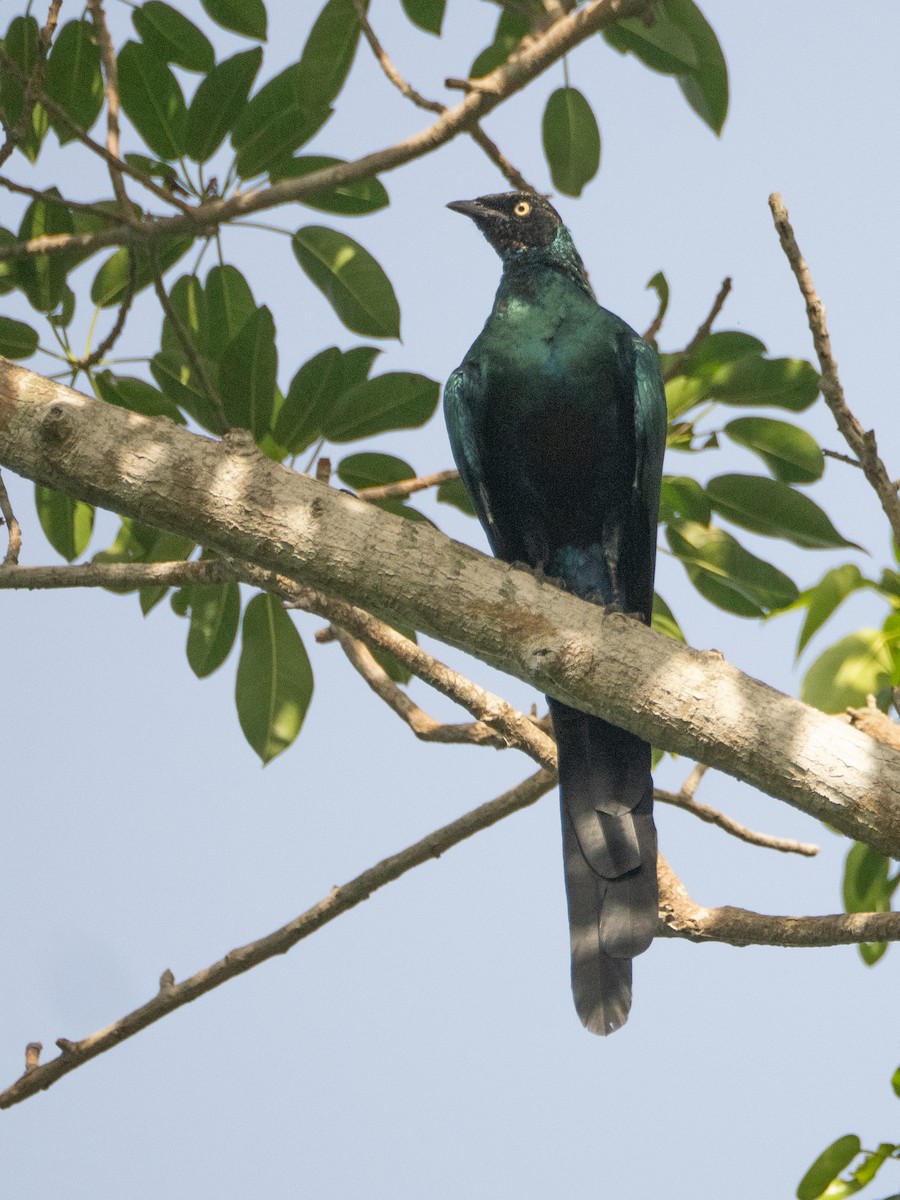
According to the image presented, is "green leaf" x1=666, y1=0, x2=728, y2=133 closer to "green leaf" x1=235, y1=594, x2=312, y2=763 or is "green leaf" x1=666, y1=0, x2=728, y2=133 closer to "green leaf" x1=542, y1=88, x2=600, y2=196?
"green leaf" x1=542, y1=88, x2=600, y2=196

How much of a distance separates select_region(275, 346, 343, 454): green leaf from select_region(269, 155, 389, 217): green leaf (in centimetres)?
62

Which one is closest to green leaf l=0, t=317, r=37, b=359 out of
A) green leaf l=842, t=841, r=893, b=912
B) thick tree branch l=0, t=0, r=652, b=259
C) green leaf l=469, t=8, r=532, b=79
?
thick tree branch l=0, t=0, r=652, b=259

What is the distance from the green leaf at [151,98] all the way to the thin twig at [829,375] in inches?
76.2

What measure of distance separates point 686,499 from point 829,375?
3.03ft

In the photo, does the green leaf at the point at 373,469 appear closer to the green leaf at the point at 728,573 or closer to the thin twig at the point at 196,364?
the thin twig at the point at 196,364

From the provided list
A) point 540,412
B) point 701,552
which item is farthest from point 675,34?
point 701,552

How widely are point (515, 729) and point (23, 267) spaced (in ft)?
6.63

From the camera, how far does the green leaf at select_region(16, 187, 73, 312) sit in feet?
12.3

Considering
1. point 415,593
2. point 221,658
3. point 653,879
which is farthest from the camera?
point 221,658

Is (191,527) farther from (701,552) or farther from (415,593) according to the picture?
(701,552)

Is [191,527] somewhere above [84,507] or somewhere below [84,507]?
below

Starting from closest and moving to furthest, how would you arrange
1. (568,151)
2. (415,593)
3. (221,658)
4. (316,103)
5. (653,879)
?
(415,593), (653,879), (316,103), (221,658), (568,151)

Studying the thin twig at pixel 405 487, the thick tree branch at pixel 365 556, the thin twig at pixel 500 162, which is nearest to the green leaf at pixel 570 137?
the thin twig at pixel 500 162

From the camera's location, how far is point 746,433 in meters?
3.69
